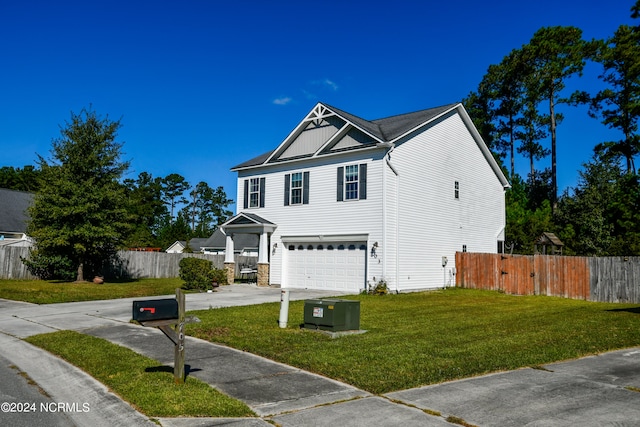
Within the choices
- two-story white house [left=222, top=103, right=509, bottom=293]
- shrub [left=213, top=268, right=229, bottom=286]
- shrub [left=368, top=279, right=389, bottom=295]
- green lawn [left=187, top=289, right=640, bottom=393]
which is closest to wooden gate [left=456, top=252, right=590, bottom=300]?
two-story white house [left=222, top=103, right=509, bottom=293]

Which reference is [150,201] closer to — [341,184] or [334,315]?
[341,184]

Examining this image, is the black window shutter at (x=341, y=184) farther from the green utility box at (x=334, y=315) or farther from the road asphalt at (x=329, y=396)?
the road asphalt at (x=329, y=396)

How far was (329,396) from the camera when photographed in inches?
253

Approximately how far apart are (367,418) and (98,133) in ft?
84.1

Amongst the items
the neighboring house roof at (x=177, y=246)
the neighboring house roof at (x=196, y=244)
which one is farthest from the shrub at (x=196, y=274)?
the neighboring house roof at (x=177, y=246)

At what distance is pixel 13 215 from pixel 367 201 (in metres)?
32.3

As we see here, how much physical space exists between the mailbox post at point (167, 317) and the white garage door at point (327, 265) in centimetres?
1552

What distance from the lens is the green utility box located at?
10859mm

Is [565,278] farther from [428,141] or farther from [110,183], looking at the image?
[110,183]

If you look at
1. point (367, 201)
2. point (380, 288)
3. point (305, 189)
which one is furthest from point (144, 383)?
point (305, 189)

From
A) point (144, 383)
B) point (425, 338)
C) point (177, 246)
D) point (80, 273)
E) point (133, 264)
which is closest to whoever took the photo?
point (144, 383)

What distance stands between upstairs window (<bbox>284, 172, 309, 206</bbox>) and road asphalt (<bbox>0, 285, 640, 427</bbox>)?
15291 mm

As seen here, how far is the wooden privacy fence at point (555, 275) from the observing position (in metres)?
19.5

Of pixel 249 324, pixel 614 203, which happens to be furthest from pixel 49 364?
pixel 614 203
